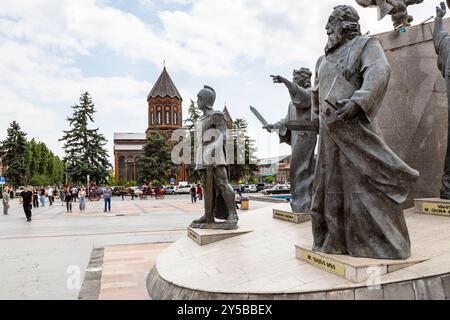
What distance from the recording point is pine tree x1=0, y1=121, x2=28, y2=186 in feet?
207

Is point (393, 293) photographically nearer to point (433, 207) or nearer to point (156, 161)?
point (433, 207)

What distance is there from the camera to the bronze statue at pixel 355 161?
3.48 meters

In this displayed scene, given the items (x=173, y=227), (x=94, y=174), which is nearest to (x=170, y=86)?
(x=94, y=174)

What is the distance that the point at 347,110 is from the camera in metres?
3.43

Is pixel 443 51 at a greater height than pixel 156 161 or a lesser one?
lesser

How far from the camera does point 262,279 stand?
3854 millimetres

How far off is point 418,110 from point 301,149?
6.42 ft

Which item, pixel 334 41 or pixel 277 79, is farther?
pixel 277 79

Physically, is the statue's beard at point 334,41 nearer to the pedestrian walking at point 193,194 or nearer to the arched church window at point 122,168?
the pedestrian walking at point 193,194

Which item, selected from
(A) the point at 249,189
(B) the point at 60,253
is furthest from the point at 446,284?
(A) the point at 249,189

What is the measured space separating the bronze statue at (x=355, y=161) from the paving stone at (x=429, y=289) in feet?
1.31

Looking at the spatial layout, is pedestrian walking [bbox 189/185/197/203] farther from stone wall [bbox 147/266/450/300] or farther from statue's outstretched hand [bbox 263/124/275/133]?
stone wall [bbox 147/266/450/300]
